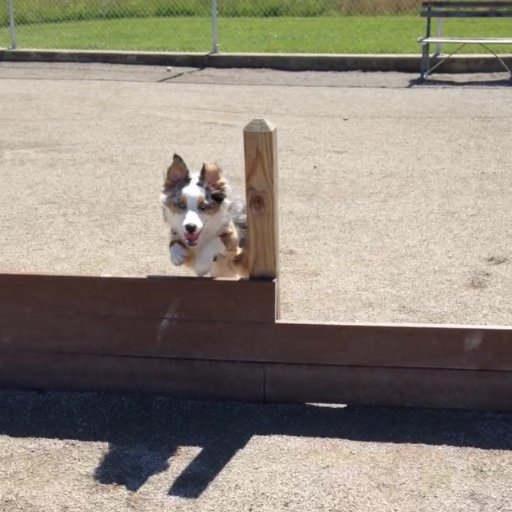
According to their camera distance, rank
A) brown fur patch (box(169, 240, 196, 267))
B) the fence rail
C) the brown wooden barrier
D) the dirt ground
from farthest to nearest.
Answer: the fence rail
brown fur patch (box(169, 240, 196, 267))
the brown wooden barrier
the dirt ground

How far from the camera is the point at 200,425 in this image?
4.82 metres

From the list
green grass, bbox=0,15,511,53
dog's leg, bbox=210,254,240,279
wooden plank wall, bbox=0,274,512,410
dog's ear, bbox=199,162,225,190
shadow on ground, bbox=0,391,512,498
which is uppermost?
dog's ear, bbox=199,162,225,190

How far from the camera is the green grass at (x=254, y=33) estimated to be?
1972 cm

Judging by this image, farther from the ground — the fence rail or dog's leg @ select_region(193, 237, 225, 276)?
the fence rail

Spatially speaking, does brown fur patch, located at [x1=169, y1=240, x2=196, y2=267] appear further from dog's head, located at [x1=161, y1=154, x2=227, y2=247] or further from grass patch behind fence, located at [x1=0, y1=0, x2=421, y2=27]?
grass patch behind fence, located at [x1=0, y1=0, x2=421, y2=27]

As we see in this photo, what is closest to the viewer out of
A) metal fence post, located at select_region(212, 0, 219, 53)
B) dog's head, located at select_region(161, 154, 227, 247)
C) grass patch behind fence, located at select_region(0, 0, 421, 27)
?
dog's head, located at select_region(161, 154, 227, 247)

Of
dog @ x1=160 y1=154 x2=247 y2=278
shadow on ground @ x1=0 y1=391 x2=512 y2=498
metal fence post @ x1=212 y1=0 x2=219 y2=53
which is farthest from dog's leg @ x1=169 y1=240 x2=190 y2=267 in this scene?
metal fence post @ x1=212 y1=0 x2=219 y2=53

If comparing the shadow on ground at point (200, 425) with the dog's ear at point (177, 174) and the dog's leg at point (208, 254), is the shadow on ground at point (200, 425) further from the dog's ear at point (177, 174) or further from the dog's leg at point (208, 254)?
the dog's ear at point (177, 174)

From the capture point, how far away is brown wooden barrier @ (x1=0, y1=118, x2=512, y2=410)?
15.7ft

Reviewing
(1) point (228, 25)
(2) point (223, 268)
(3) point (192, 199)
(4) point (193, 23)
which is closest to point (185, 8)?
(4) point (193, 23)

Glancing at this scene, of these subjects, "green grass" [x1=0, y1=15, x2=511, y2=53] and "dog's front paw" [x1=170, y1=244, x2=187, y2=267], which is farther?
"green grass" [x1=0, y1=15, x2=511, y2=53]

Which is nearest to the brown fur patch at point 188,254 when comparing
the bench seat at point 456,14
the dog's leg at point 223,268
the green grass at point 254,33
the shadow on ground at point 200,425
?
the dog's leg at point 223,268

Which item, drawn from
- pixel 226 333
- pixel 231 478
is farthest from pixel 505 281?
pixel 231 478

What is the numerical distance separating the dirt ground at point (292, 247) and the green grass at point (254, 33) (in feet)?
A: 12.5
